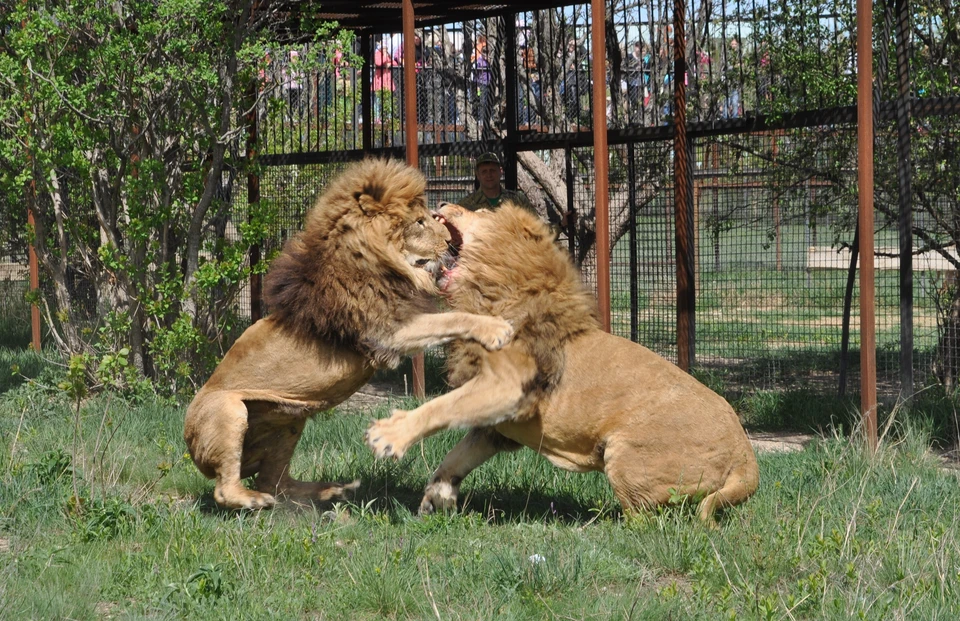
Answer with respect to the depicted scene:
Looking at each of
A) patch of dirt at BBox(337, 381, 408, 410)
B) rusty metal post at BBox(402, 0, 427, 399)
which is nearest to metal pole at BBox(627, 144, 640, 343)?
rusty metal post at BBox(402, 0, 427, 399)

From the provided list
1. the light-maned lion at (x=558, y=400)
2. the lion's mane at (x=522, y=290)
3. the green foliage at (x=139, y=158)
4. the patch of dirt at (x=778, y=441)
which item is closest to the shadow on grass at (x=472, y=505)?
the light-maned lion at (x=558, y=400)

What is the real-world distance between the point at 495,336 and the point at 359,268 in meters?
0.77

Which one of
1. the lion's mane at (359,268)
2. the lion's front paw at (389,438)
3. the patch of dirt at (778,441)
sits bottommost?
the patch of dirt at (778,441)

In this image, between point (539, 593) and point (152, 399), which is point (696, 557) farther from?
point (152, 399)

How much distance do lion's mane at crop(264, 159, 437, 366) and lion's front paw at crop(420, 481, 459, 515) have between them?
2.19 ft

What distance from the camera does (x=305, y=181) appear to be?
10.8 metres

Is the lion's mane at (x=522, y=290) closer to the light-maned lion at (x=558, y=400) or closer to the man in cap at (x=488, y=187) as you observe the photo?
the light-maned lion at (x=558, y=400)

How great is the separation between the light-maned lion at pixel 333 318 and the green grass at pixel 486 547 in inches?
17.0

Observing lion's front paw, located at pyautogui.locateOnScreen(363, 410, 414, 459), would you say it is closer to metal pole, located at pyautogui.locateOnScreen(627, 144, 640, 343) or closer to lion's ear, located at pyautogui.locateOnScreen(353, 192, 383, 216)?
lion's ear, located at pyautogui.locateOnScreen(353, 192, 383, 216)

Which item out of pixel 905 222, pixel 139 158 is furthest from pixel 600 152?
pixel 139 158

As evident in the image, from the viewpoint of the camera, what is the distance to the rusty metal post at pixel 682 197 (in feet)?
26.7

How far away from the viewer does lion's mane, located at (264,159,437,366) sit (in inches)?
189

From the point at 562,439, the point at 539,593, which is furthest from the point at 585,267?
the point at 539,593

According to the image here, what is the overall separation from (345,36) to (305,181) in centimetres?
384
